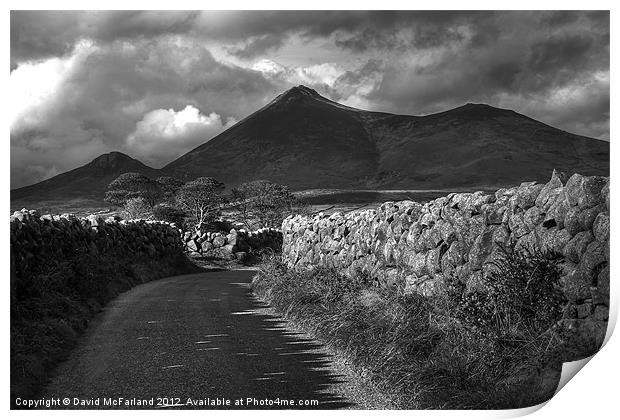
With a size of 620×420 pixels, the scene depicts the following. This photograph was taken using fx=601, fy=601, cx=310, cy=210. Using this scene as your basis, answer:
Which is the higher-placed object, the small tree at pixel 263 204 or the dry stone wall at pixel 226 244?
the small tree at pixel 263 204

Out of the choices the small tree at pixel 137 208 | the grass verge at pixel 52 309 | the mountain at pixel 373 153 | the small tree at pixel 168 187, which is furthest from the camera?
the mountain at pixel 373 153

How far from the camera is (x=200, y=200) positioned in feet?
169

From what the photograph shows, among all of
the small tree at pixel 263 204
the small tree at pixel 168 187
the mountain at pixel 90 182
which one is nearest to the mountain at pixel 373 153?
the mountain at pixel 90 182

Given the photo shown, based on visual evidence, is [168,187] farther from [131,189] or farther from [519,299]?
[519,299]

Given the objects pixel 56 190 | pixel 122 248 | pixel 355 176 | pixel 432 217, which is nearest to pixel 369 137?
pixel 355 176

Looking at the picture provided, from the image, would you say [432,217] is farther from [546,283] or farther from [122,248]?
[122,248]

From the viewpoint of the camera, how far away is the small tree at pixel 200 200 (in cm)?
5059

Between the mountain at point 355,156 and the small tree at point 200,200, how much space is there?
202ft

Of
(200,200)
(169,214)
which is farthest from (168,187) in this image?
(169,214)

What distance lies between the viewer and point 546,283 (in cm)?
698

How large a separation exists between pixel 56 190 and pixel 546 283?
137 meters

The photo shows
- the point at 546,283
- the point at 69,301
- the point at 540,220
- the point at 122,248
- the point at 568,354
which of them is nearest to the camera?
the point at 568,354

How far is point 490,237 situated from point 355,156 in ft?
Answer: 498

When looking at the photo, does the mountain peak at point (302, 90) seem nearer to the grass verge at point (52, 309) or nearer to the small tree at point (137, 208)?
the grass verge at point (52, 309)
